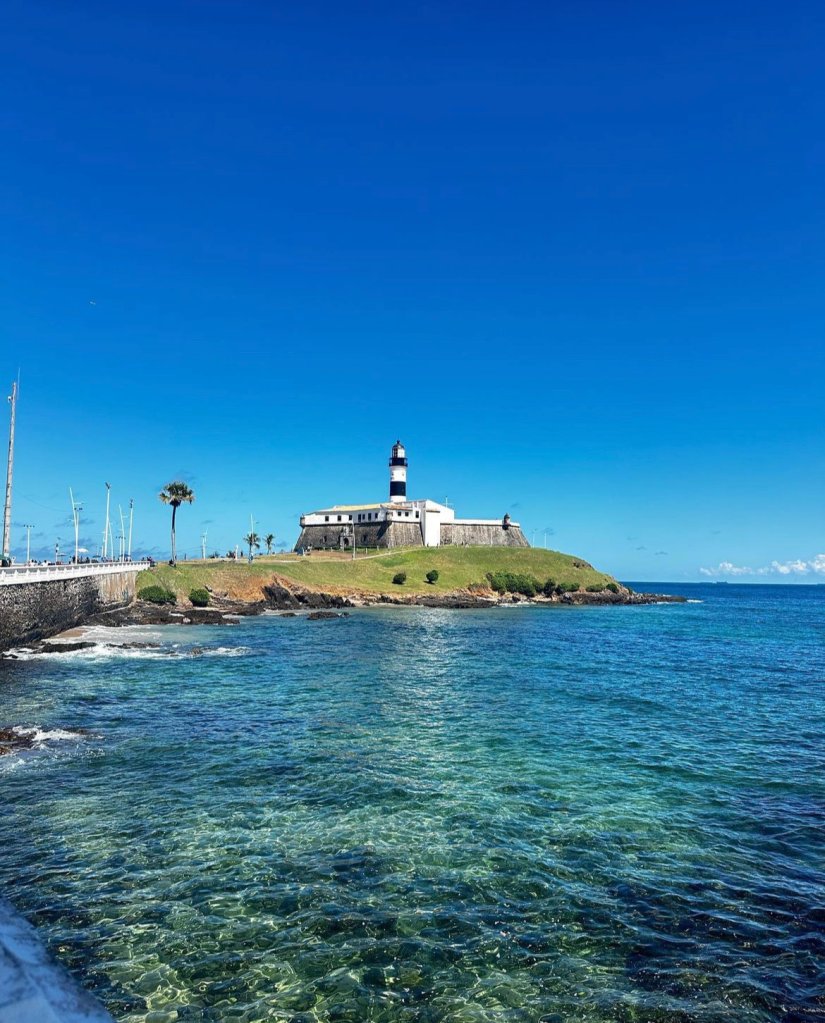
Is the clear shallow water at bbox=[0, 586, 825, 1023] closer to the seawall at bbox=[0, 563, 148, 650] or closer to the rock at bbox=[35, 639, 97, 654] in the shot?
the seawall at bbox=[0, 563, 148, 650]

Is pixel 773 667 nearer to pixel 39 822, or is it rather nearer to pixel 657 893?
pixel 657 893

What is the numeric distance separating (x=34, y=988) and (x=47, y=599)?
48.1m

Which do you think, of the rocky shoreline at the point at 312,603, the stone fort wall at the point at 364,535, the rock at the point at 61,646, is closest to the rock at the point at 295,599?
the rocky shoreline at the point at 312,603

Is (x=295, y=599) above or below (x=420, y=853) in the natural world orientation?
above

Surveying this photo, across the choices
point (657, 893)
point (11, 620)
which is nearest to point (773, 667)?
point (657, 893)

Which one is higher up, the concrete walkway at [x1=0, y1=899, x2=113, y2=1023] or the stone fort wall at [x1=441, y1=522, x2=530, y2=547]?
the stone fort wall at [x1=441, y1=522, x2=530, y2=547]

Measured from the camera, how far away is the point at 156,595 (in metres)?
86.1

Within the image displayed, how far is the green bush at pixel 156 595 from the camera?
85750 mm

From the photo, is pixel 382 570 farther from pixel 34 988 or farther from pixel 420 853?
pixel 34 988

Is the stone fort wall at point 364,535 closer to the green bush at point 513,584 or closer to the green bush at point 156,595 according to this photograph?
the green bush at point 513,584

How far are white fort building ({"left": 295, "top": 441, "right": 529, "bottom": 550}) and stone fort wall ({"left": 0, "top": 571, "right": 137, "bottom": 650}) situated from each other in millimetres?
87376

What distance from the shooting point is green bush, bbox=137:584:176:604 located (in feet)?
281

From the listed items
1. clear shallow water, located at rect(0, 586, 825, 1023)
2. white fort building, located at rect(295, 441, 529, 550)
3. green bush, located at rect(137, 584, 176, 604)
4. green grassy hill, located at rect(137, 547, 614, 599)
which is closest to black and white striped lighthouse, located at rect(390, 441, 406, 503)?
white fort building, located at rect(295, 441, 529, 550)

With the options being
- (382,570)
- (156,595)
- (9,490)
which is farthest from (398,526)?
(9,490)
